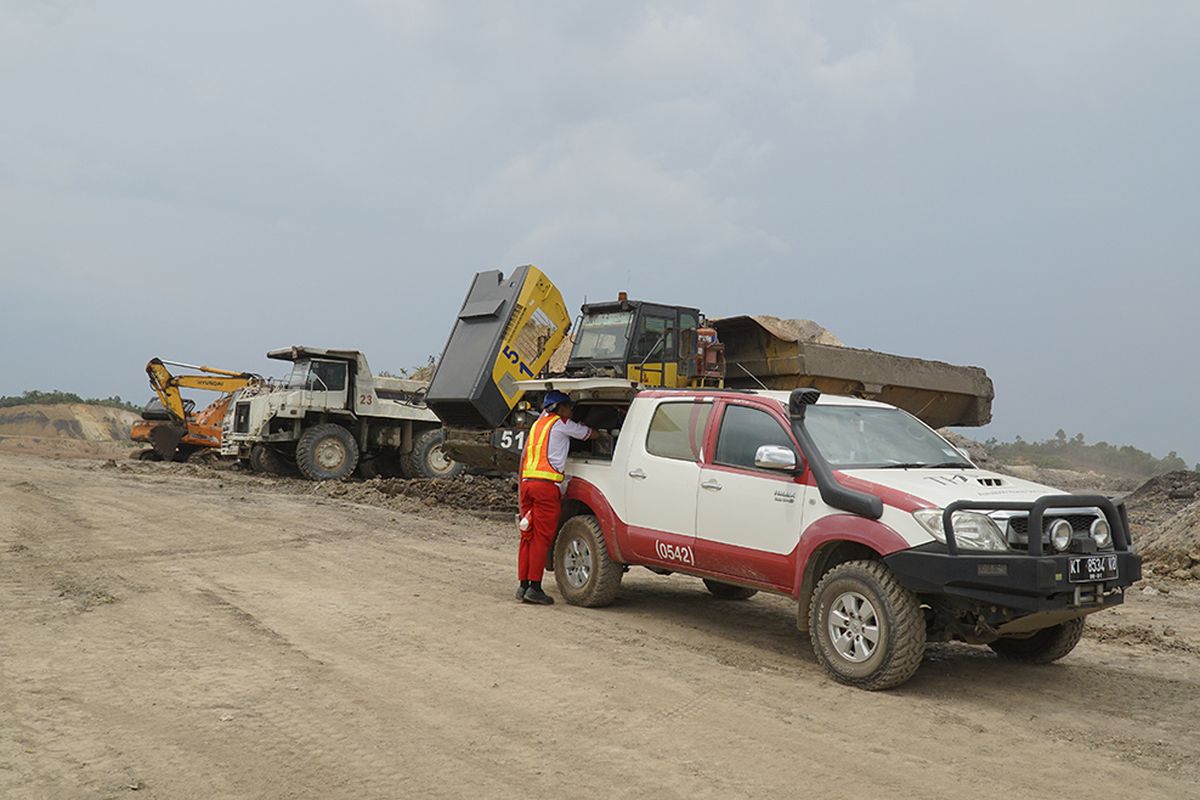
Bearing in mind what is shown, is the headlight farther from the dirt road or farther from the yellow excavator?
the yellow excavator

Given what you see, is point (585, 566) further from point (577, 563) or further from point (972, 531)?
point (972, 531)

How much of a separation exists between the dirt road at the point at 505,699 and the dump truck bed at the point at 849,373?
5016 mm

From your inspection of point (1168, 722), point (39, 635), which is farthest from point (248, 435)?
point (1168, 722)

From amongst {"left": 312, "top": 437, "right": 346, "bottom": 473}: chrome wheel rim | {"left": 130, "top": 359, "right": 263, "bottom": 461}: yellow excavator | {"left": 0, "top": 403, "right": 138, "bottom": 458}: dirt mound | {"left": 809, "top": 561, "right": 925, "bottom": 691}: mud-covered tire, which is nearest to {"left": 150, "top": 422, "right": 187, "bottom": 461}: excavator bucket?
{"left": 130, "top": 359, "right": 263, "bottom": 461}: yellow excavator

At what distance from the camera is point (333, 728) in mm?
4941

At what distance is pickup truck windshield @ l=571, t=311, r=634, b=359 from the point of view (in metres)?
14.9

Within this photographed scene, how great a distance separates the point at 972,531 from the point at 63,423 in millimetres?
49958

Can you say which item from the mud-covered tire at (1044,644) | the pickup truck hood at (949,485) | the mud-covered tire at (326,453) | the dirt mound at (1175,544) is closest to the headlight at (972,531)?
the pickup truck hood at (949,485)

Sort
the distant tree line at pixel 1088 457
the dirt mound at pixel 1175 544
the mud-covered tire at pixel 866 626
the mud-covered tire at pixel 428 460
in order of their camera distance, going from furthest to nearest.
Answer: the distant tree line at pixel 1088 457 < the mud-covered tire at pixel 428 460 < the dirt mound at pixel 1175 544 < the mud-covered tire at pixel 866 626

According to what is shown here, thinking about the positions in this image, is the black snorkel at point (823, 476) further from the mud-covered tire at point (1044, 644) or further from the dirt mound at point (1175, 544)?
the dirt mound at point (1175, 544)

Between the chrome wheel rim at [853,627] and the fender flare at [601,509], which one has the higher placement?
the fender flare at [601,509]

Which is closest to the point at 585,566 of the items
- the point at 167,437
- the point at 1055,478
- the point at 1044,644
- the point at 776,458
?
the point at 776,458

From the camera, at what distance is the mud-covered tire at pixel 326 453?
865 inches

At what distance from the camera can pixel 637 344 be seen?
14719mm
